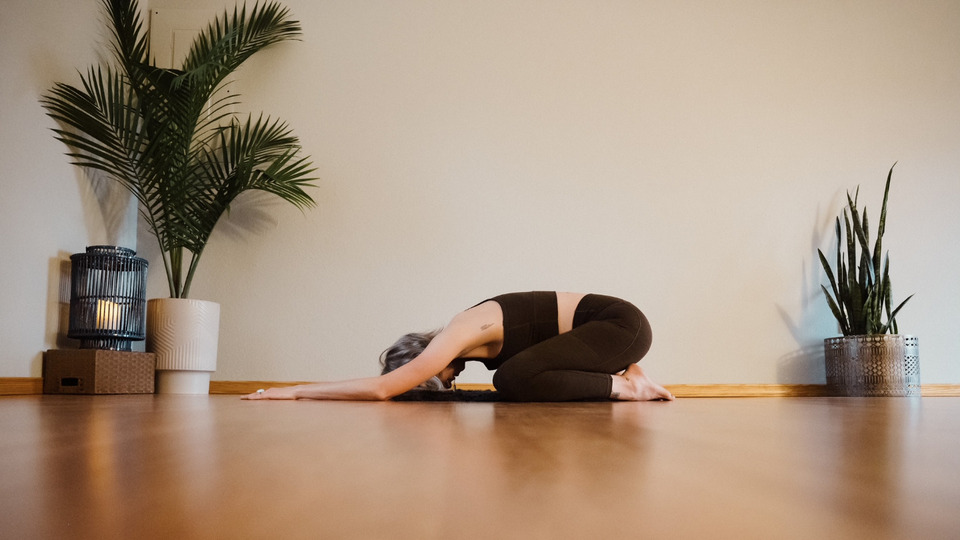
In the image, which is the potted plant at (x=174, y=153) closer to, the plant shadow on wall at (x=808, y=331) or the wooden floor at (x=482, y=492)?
the plant shadow on wall at (x=808, y=331)

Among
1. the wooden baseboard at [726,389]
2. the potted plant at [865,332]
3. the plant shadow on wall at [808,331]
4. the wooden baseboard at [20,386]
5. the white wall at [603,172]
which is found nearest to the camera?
the wooden baseboard at [20,386]

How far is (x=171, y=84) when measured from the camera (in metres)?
3.49

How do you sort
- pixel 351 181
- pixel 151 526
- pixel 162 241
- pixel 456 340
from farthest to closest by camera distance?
pixel 351 181 < pixel 162 241 < pixel 456 340 < pixel 151 526

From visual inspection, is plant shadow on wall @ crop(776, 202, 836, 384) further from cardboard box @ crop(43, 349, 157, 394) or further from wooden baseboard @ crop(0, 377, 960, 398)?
cardboard box @ crop(43, 349, 157, 394)

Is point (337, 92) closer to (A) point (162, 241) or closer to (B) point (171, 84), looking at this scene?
(B) point (171, 84)

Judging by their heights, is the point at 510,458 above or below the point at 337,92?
below

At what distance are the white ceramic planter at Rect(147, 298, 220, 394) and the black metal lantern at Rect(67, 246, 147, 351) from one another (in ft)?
0.51

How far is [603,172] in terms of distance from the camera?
4.21 m

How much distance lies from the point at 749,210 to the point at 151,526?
4504mm

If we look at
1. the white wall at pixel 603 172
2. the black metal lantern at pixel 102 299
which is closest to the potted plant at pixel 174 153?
the black metal lantern at pixel 102 299

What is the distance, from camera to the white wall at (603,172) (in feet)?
13.1

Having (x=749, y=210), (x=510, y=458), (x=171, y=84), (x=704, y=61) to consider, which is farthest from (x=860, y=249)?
(x=510, y=458)

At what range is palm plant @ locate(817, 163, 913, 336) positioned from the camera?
3.89 metres

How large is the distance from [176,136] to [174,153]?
9cm
